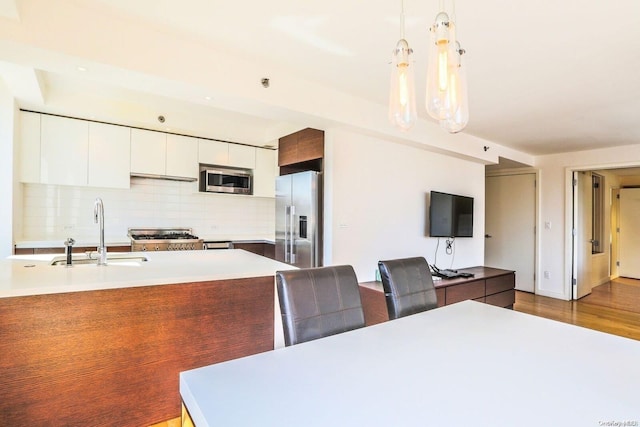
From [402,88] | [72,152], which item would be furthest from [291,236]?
[72,152]

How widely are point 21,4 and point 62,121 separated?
224 cm

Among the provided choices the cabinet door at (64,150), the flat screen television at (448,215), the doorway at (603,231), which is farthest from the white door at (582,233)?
the cabinet door at (64,150)

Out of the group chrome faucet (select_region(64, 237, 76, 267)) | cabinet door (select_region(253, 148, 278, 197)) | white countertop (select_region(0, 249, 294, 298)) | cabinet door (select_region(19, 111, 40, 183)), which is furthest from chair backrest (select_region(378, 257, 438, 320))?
cabinet door (select_region(19, 111, 40, 183))

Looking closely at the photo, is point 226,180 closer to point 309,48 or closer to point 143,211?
point 143,211

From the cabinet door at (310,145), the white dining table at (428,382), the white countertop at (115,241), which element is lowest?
the white dining table at (428,382)

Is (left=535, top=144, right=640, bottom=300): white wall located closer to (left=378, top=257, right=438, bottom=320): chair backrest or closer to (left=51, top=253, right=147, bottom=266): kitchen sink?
(left=378, top=257, right=438, bottom=320): chair backrest

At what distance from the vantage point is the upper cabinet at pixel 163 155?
392cm

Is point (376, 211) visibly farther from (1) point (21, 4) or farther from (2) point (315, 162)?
(1) point (21, 4)

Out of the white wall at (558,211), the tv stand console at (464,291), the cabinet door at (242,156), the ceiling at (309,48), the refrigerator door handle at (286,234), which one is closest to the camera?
the ceiling at (309,48)

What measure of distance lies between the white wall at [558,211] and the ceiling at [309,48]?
204cm

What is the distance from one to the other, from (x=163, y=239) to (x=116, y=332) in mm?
2356

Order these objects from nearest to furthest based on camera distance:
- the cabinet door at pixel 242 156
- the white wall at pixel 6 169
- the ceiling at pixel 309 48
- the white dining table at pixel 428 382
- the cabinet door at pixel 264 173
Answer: the white dining table at pixel 428 382 < the ceiling at pixel 309 48 < the white wall at pixel 6 169 < the cabinet door at pixel 242 156 < the cabinet door at pixel 264 173

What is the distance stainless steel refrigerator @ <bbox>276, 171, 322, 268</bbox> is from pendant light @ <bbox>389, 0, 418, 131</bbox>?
6.01ft

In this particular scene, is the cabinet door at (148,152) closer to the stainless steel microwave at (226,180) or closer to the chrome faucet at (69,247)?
the stainless steel microwave at (226,180)
